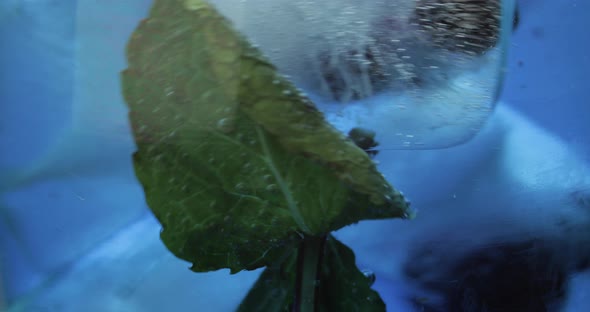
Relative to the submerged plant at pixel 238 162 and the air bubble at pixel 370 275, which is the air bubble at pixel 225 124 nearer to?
the submerged plant at pixel 238 162

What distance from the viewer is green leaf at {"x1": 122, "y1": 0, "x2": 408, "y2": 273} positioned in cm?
23

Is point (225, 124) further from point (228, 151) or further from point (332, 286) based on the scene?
point (332, 286)

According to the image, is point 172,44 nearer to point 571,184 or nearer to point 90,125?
point 90,125

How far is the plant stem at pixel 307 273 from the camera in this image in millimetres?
287

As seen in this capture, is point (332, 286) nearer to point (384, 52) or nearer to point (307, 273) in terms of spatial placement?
point (307, 273)

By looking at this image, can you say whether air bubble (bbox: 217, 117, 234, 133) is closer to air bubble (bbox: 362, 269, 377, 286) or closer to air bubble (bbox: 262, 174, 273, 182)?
air bubble (bbox: 262, 174, 273, 182)

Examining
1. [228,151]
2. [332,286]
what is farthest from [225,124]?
[332,286]

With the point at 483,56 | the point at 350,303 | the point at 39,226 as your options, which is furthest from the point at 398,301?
the point at 39,226

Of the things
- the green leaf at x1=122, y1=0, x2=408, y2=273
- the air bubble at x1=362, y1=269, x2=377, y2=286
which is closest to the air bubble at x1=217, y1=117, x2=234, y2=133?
the green leaf at x1=122, y1=0, x2=408, y2=273

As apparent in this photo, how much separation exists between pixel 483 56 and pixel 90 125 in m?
0.23

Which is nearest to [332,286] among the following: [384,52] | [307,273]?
[307,273]

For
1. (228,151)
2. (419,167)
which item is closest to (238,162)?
(228,151)

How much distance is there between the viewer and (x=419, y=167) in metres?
0.32

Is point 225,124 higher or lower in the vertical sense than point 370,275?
higher
